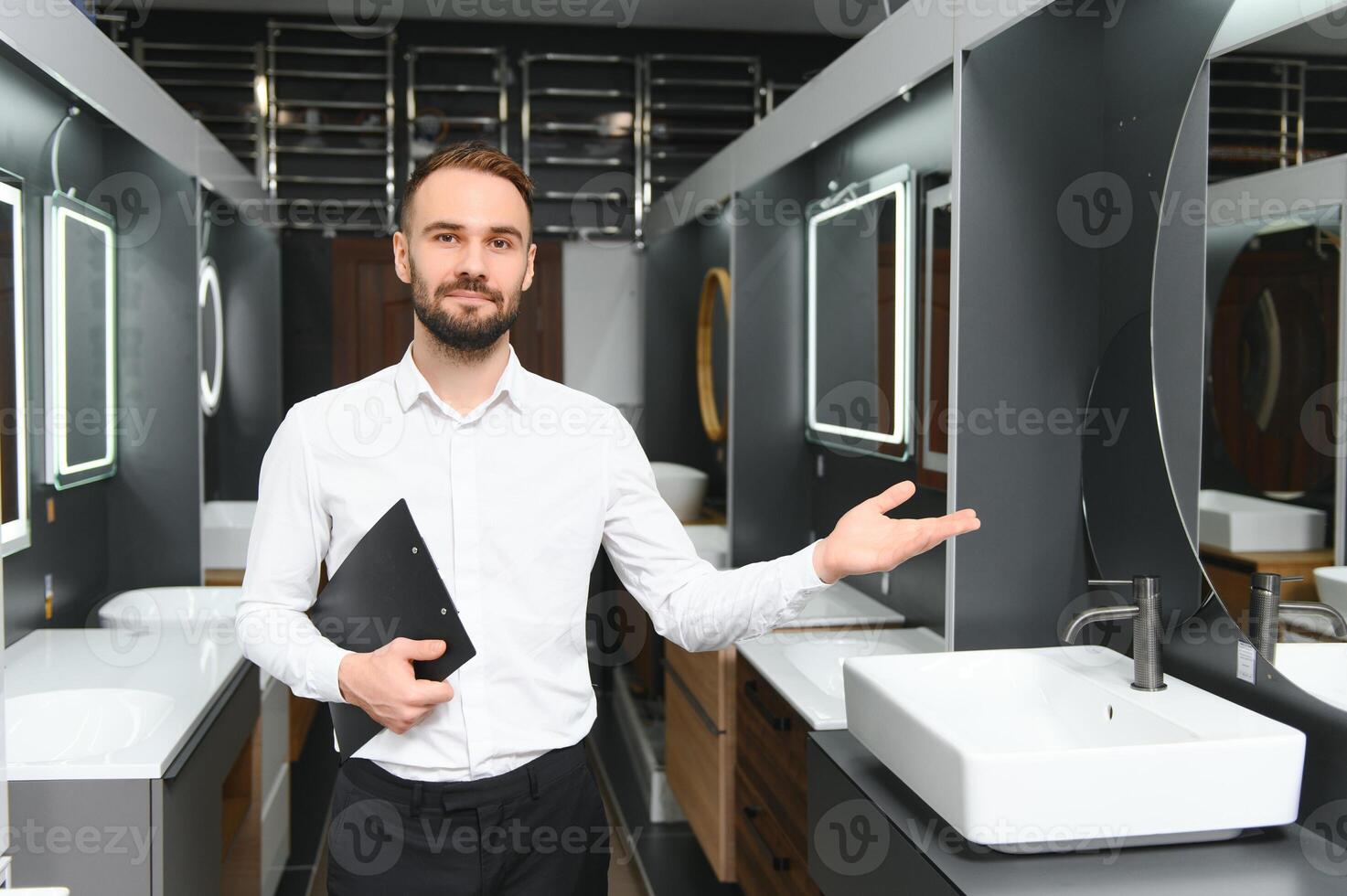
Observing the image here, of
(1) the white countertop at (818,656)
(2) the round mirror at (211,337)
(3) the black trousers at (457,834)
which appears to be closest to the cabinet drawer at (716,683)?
(1) the white countertop at (818,656)

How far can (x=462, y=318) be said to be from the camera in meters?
1.80

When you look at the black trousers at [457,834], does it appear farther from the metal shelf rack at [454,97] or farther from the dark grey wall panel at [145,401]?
the metal shelf rack at [454,97]

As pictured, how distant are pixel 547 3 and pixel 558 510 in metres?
4.19

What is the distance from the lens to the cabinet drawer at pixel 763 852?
8.90 ft

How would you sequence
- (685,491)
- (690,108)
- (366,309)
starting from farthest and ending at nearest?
(690,108) → (366,309) → (685,491)

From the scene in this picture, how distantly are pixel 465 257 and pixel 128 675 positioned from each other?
156 cm

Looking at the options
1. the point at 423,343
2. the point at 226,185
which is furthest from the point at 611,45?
the point at 423,343

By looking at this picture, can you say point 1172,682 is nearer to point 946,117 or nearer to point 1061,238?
point 1061,238

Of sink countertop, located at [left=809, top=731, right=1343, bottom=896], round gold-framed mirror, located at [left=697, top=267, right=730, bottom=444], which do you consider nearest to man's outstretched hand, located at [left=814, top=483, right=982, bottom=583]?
sink countertop, located at [left=809, top=731, right=1343, bottom=896]

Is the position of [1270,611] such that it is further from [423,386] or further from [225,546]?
[225,546]

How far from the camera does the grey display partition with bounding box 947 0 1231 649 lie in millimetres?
2254

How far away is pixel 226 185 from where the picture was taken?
4168mm

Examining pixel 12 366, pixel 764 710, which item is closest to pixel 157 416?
pixel 12 366

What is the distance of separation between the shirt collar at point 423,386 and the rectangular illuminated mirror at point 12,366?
1.38 meters
